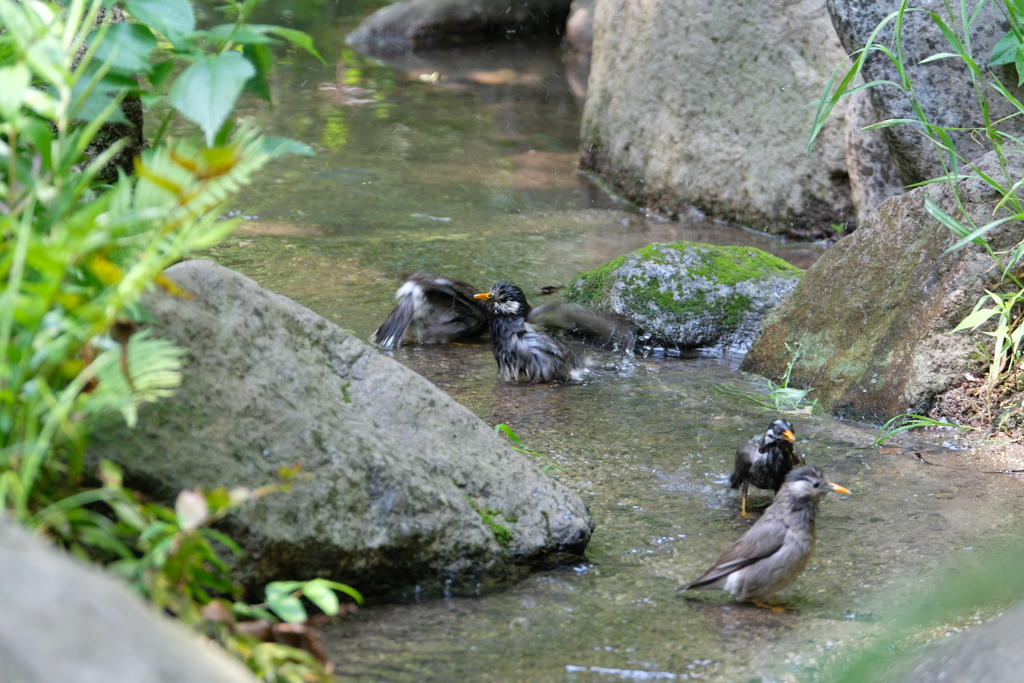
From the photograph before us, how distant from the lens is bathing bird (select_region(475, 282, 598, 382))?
19.6 ft

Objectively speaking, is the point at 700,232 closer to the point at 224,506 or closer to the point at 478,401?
the point at 478,401

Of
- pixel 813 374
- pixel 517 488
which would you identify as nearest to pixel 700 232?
pixel 813 374

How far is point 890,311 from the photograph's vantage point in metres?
5.30

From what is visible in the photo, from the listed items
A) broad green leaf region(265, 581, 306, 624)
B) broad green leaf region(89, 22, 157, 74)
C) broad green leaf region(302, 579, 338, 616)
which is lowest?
broad green leaf region(265, 581, 306, 624)

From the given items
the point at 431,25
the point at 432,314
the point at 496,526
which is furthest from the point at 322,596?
the point at 431,25

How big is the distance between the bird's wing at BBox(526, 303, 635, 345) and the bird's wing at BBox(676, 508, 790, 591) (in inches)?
126

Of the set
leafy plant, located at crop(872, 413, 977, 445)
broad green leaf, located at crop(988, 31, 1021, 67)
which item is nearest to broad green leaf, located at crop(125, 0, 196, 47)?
leafy plant, located at crop(872, 413, 977, 445)

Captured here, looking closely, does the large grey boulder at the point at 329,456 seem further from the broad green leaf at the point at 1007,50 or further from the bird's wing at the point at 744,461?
the broad green leaf at the point at 1007,50

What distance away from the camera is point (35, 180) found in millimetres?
1971

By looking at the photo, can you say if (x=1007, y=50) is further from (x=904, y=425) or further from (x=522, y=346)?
(x=522, y=346)

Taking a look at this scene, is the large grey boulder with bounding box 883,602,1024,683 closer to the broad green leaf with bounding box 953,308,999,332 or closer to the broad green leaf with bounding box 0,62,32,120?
the broad green leaf with bounding box 0,62,32,120

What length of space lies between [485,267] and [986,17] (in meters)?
3.82

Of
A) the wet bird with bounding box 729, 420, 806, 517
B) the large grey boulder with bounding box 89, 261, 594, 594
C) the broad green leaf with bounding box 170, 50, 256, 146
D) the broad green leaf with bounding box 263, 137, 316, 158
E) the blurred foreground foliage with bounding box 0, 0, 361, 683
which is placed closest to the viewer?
the blurred foreground foliage with bounding box 0, 0, 361, 683

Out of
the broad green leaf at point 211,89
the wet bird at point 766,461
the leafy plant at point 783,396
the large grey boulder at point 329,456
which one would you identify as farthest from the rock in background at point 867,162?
the broad green leaf at point 211,89
